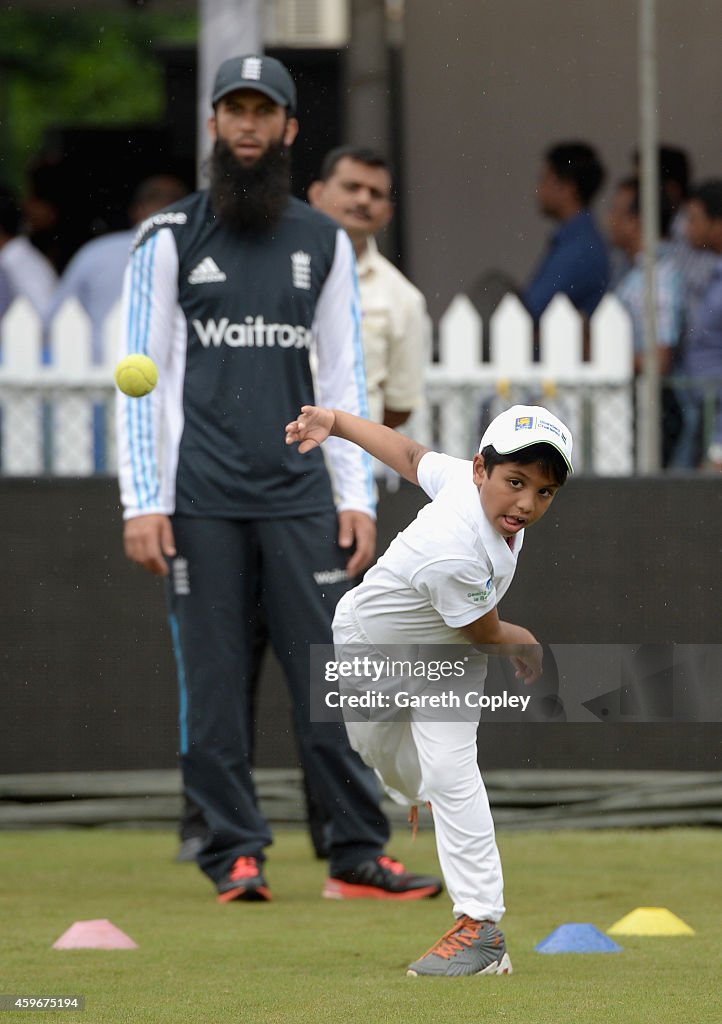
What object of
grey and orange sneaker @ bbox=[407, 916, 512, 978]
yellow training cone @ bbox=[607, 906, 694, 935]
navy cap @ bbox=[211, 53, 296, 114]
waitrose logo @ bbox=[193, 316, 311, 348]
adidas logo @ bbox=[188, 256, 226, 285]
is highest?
navy cap @ bbox=[211, 53, 296, 114]

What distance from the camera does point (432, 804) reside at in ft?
14.5

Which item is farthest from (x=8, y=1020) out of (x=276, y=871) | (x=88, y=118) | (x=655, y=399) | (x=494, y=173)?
(x=88, y=118)

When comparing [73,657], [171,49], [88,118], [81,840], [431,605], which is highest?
[88,118]

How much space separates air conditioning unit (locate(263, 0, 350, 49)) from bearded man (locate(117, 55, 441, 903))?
4587mm

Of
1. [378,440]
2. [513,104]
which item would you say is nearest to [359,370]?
[378,440]

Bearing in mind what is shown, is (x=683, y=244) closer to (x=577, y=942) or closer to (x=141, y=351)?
(x=141, y=351)

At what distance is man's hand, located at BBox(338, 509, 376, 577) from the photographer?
5.59 meters

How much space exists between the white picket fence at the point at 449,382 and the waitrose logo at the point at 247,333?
241cm

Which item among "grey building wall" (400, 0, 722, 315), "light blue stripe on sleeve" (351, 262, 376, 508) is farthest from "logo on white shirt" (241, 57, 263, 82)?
"grey building wall" (400, 0, 722, 315)

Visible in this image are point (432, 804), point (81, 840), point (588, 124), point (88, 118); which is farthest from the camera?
point (88, 118)

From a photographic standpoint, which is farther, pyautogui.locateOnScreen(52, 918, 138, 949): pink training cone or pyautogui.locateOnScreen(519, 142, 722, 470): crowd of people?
pyautogui.locateOnScreen(519, 142, 722, 470): crowd of people

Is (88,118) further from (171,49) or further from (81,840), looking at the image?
(81,840)

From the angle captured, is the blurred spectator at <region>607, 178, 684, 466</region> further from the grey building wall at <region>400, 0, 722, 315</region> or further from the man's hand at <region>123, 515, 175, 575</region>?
the man's hand at <region>123, 515, 175, 575</region>

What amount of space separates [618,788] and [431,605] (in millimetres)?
2737
